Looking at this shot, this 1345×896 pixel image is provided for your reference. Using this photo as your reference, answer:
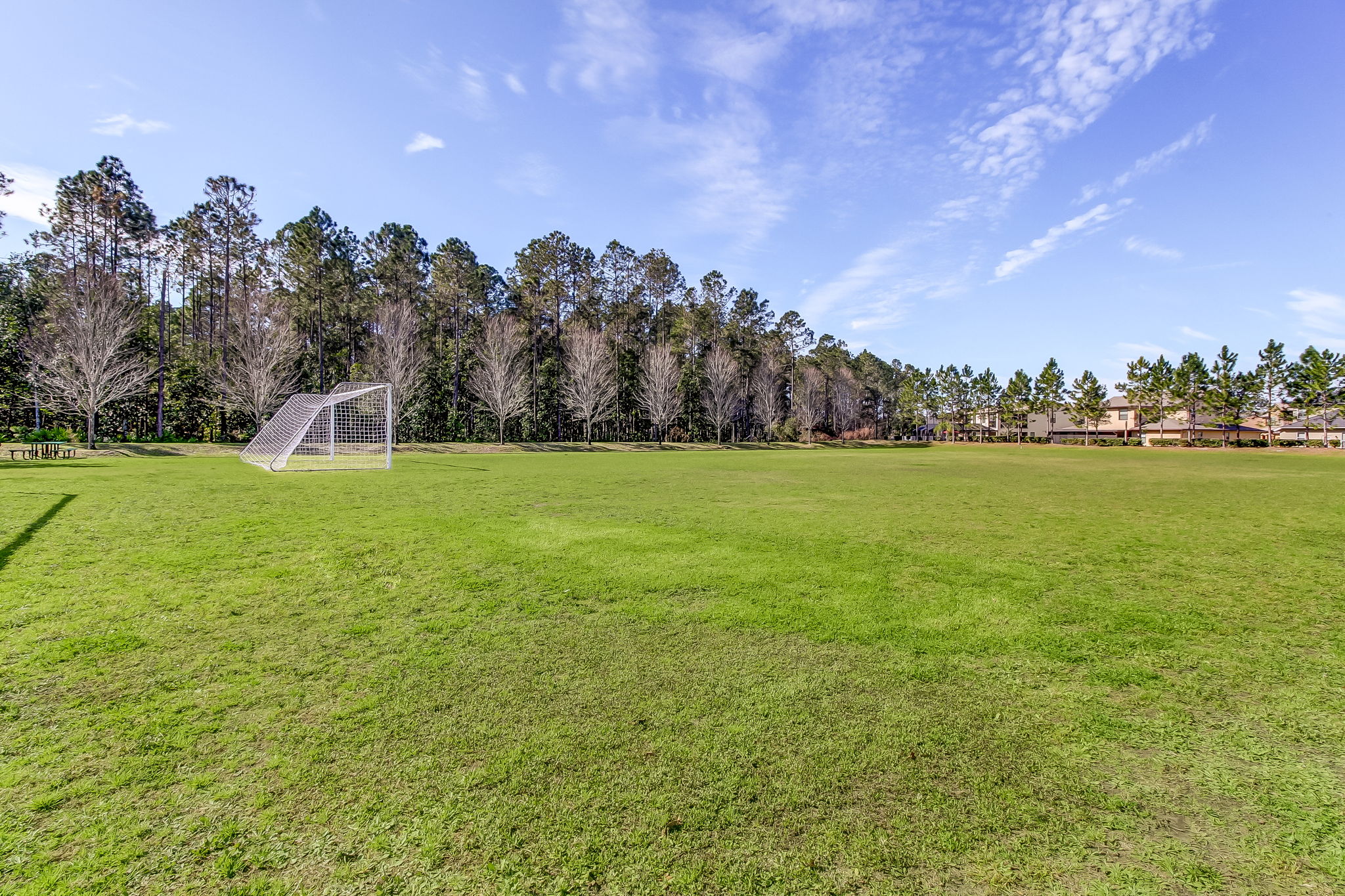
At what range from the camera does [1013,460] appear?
1319 inches

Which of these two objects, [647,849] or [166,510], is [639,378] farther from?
[647,849]

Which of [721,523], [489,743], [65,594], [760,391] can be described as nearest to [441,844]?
[489,743]

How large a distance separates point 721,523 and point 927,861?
26.1ft

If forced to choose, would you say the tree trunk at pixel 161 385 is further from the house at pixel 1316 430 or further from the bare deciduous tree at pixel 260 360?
the house at pixel 1316 430

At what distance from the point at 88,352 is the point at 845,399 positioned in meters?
79.8

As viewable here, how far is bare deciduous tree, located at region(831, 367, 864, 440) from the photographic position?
279 feet

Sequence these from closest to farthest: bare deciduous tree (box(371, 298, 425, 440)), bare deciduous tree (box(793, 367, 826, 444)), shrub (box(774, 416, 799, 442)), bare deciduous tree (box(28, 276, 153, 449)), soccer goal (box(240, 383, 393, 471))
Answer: soccer goal (box(240, 383, 393, 471))
bare deciduous tree (box(28, 276, 153, 449))
bare deciduous tree (box(371, 298, 425, 440))
bare deciduous tree (box(793, 367, 826, 444))
shrub (box(774, 416, 799, 442))

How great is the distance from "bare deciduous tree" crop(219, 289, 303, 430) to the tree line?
152mm

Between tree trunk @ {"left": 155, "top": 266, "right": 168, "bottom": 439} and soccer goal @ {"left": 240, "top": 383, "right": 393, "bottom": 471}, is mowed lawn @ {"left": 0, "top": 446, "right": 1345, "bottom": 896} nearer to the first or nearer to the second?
soccer goal @ {"left": 240, "top": 383, "right": 393, "bottom": 471}

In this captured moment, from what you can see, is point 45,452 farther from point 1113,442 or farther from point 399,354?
point 1113,442

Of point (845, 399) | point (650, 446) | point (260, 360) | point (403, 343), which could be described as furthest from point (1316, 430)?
point (260, 360)

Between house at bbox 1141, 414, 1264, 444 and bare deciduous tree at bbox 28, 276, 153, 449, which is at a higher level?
bare deciduous tree at bbox 28, 276, 153, 449

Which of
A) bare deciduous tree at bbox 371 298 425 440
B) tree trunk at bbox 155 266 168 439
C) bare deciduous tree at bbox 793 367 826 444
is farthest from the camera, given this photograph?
bare deciduous tree at bbox 793 367 826 444

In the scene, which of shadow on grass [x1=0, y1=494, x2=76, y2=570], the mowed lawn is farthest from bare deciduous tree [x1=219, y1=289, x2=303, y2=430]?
the mowed lawn
